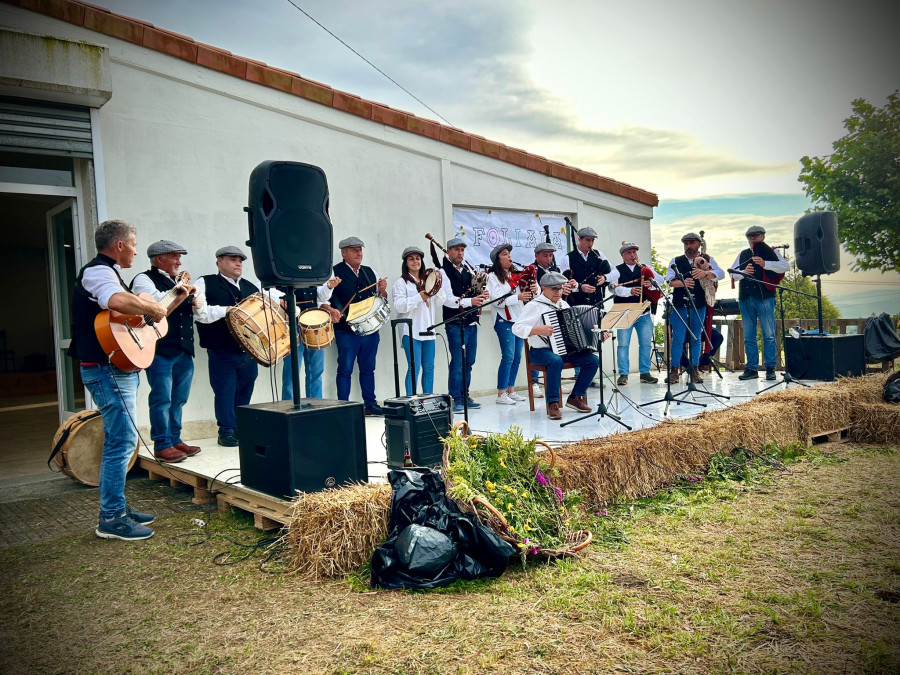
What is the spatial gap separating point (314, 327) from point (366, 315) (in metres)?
0.61

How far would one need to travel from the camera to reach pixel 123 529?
416 centimetres

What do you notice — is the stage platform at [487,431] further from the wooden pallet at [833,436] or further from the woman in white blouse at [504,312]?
the wooden pallet at [833,436]

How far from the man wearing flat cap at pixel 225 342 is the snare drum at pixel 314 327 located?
0.51 m

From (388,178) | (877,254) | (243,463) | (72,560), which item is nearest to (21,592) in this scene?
(72,560)

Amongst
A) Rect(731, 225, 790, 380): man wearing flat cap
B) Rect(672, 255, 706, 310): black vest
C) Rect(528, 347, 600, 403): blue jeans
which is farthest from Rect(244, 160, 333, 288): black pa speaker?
Rect(731, 225, 790, 380): man wearing flat cap

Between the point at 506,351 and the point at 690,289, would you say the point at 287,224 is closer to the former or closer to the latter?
the point at 506,351

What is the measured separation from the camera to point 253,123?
6.71 meters

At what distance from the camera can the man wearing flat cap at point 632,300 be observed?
774 cm

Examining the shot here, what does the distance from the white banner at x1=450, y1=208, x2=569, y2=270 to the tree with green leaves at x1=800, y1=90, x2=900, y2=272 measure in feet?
53.1

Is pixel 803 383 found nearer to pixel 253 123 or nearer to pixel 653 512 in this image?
pixel 653 512

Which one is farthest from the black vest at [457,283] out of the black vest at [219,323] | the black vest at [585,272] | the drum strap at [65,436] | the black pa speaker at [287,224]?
the drum strap at [65,436]

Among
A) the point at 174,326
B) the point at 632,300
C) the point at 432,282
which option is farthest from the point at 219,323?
the point at 632,300

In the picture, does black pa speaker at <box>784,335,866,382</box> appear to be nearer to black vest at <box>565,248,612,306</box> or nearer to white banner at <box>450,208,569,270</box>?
black vest at <box>565,248,612,306</box>

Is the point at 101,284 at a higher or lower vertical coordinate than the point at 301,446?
higher
